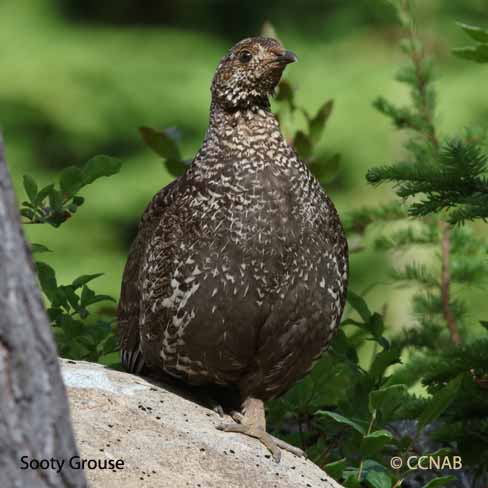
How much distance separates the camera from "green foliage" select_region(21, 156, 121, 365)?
3920mm

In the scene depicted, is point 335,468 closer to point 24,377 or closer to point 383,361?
point 383,361

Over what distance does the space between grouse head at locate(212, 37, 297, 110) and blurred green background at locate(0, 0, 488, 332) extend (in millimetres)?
6225

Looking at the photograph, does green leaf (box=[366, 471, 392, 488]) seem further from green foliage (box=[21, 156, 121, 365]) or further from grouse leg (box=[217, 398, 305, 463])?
green foliage (box=[21, 156, 121, 365])

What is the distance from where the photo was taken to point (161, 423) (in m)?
3.45

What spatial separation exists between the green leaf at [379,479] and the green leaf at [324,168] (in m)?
1.83

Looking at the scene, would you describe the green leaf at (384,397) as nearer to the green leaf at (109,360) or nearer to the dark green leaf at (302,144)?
the green leaf at (109,360)

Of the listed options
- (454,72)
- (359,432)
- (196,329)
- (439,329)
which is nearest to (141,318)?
(196,329)

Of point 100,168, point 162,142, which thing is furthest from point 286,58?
point 162,142

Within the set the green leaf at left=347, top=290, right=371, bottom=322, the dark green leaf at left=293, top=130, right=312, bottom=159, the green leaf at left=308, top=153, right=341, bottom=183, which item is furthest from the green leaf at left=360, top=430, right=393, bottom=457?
the dark green leaf at left=293, top=130, right=312, bottom=159

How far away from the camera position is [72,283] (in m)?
4.34

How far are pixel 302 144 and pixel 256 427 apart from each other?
1.68 metres

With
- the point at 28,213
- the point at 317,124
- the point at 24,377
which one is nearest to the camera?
the point at 24,377

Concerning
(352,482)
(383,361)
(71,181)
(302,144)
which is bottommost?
(352,482)

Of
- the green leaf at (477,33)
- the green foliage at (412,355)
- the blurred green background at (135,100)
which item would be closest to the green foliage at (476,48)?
the green leaf at (477,33)
